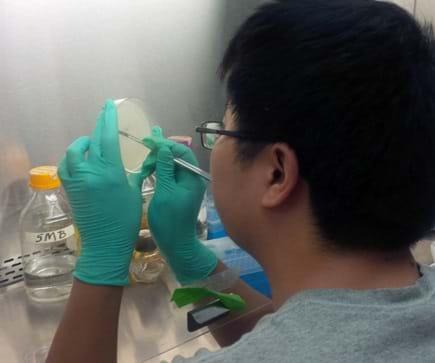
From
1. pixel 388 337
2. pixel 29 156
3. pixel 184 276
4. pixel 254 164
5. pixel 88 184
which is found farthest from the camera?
pixel 29 156

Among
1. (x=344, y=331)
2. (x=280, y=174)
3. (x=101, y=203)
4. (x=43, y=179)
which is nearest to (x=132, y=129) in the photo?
(x=43, y=179)

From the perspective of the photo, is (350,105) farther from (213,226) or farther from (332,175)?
(213,226)

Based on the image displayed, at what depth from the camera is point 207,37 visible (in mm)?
1265

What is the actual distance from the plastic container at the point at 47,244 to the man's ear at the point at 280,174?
0.54m

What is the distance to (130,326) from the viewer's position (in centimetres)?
96

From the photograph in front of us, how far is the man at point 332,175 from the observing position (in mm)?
549

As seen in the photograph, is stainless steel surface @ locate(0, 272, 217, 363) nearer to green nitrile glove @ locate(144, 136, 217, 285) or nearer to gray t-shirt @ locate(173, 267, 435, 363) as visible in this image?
green nitrile glove @ locate(144, 136, 217, 285)

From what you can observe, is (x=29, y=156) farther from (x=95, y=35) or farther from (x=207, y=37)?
(x=207, y=37)

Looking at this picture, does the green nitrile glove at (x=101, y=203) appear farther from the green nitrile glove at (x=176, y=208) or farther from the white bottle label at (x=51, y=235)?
the white bottle label at (x=51, y=235)

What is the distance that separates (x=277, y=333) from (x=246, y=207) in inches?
6.7

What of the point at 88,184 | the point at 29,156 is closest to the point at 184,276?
the point at 88,184

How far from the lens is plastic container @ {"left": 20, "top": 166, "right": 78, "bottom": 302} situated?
41.3 inches

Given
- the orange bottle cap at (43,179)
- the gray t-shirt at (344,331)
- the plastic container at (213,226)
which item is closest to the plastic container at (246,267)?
the plastic container at (213,226)

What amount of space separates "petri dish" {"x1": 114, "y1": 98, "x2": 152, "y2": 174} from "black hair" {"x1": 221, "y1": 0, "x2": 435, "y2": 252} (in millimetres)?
458
